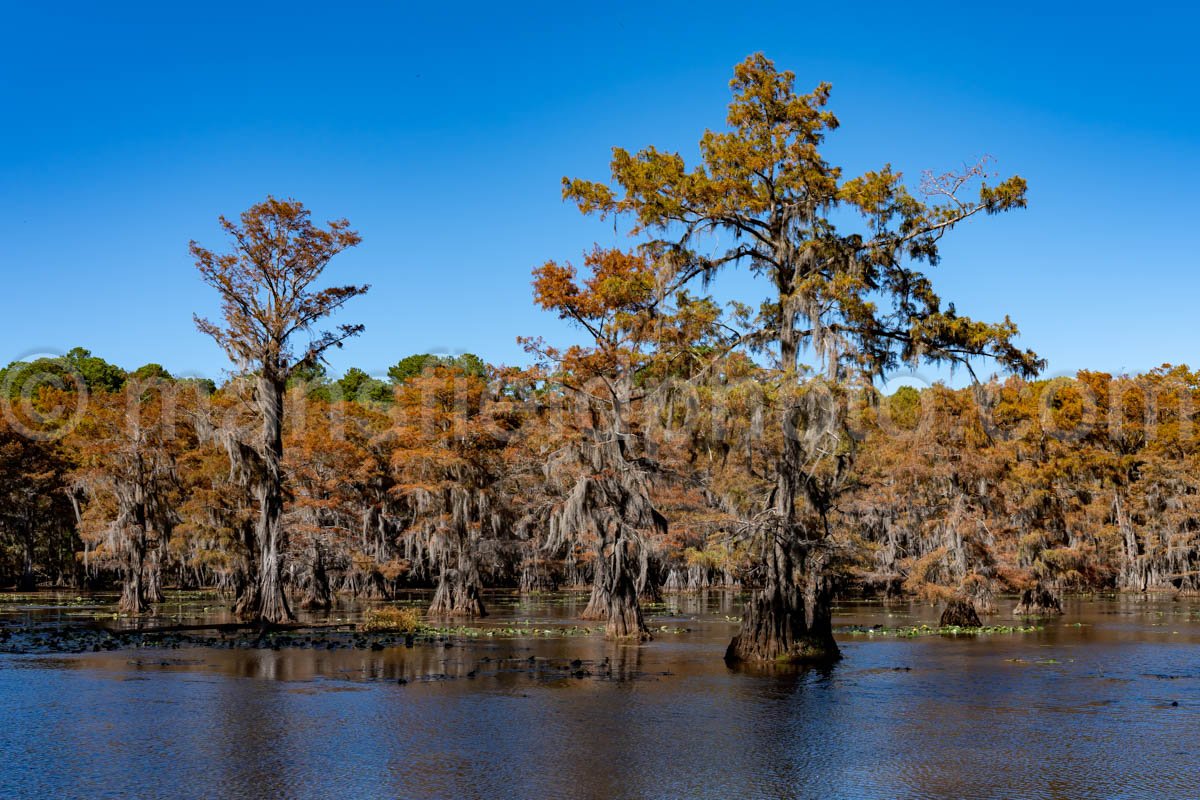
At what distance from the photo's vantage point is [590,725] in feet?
49.8

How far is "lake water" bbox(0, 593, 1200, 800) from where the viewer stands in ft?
37.9

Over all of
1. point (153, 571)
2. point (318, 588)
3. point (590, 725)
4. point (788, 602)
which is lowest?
point (318, 588)

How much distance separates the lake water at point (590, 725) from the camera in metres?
11.6

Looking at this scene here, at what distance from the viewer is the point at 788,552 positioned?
22.7 meters

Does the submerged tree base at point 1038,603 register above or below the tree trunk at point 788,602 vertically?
below

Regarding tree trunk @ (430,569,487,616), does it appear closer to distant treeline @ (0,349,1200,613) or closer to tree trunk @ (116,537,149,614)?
distant treeline @ (0,349,1200,613)

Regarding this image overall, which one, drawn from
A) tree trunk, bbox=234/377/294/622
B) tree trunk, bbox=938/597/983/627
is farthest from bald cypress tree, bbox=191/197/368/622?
tree trunk, bbox=938/597/983/627

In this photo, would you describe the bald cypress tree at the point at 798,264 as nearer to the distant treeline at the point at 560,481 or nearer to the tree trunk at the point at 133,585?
the distant treeline at the point at 560,481

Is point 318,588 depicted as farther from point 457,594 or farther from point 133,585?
point 457,594

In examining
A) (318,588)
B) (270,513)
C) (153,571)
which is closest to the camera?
(270,513)

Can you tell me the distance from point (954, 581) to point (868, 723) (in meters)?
21.3

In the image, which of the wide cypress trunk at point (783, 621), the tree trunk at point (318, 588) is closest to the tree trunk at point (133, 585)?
the tree trunk at point (318, 588)

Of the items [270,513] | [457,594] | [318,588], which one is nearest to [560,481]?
[457,594]

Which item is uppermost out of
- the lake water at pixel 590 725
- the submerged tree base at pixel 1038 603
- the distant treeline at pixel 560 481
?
the distant treeline at pixel 560 481
